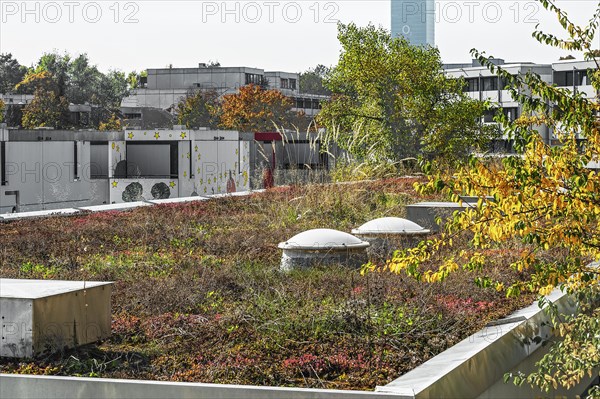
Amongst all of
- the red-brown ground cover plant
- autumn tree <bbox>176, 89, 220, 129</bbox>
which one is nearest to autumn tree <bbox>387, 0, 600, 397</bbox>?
the red-brown ground cover plant

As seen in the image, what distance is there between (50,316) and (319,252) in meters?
5.13

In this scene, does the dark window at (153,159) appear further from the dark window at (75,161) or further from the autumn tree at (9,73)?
the autumn tree at (9,73)

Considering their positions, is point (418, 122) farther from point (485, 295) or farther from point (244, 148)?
point (485, 295)

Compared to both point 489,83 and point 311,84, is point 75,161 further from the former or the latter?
point 311,84

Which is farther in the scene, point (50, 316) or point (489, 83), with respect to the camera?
point (489, 83)

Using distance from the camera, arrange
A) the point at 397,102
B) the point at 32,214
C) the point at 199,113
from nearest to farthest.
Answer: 1. the point at 32,214
2. the point at 397,102
3. the point at 199,113

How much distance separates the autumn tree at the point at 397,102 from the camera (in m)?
40.0

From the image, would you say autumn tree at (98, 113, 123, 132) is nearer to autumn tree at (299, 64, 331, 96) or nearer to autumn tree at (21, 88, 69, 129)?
autumn tree at (21, 88, 69, 129)

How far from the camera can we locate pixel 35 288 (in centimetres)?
873

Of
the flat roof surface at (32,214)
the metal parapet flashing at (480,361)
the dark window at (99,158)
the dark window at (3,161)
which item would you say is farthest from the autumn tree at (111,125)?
the metal parapet flashing at (480,361)

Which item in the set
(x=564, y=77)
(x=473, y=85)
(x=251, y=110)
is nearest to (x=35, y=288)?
(x=564, y=77)

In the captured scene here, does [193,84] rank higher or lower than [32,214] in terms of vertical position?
higher

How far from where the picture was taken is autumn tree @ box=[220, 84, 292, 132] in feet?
293

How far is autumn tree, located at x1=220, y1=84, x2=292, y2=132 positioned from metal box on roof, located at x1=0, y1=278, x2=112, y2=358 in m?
80.1
